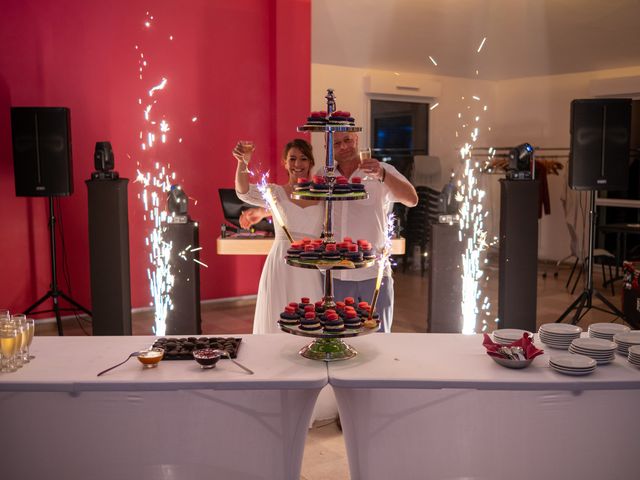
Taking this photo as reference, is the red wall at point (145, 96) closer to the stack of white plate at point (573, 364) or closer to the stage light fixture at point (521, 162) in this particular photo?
the stage light fixture at point (521, 162)

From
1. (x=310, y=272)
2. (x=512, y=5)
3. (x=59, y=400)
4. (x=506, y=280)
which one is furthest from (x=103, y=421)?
(x=512, y=5)

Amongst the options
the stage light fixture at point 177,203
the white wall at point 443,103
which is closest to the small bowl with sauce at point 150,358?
the stage light fixture at point 177,203

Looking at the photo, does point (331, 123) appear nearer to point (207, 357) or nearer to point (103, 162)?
point (207, 357)

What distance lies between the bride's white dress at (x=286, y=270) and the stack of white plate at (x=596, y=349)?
5.00 feet

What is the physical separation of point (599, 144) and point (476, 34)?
3627mm

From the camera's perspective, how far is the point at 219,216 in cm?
640

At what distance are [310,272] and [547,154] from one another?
6109 millimetres

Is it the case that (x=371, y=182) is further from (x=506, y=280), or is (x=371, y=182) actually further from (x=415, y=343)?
(x=506, y=280)

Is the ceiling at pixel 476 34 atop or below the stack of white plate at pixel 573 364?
atop

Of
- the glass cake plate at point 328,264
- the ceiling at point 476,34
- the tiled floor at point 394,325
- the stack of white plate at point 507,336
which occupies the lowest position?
the tiled floor at point 394,325

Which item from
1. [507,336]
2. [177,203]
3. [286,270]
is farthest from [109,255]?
[507,336]

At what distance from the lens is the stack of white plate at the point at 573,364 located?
87.4 inches

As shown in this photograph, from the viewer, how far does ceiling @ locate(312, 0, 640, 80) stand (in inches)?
287

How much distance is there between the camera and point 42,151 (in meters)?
5.04
